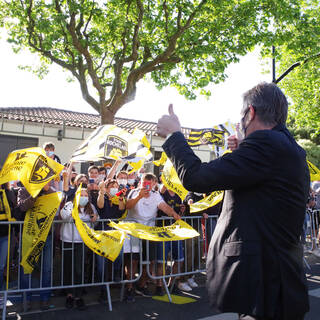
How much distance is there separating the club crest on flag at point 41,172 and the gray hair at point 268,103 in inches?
135

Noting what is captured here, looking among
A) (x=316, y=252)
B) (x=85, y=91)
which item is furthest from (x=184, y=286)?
(x=85, y=91)

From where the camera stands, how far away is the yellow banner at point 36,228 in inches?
186

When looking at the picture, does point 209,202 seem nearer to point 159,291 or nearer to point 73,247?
point 159,291

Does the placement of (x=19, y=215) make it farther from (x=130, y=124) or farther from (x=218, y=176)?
(x=130, y=124)

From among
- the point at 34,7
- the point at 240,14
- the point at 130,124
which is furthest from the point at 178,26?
the point at 130,124

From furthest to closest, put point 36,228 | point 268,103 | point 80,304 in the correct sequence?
1. point 80,304
2. point 36,228
3. point 268,103

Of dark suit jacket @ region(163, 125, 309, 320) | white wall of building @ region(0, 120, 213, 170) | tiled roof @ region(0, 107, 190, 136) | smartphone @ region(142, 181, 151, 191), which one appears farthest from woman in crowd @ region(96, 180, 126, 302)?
tiled roof @ region(0, 107, 190, 136)

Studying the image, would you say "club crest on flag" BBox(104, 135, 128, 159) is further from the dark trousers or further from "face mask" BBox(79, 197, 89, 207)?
the dark trousers

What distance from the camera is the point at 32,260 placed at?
4754 mm

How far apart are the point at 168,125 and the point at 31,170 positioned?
3201 mm

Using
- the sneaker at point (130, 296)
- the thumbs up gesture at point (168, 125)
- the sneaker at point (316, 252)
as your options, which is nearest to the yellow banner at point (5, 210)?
A: the sneaker at point (130, 296)

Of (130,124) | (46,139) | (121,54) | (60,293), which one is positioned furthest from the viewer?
(130,124)

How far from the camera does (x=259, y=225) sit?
5.43 feet

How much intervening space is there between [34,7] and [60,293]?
8.85 metres
